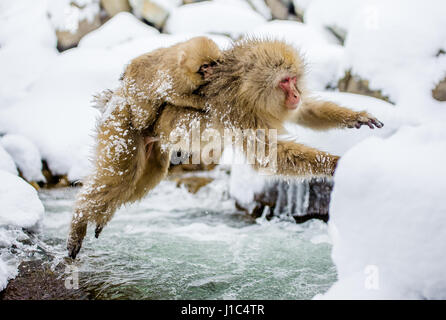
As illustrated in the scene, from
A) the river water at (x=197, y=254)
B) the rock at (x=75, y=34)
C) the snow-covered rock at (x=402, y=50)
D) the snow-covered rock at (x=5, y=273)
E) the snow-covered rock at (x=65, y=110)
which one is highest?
the rock at (x=75, y=34)

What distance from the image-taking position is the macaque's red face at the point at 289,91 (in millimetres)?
2332

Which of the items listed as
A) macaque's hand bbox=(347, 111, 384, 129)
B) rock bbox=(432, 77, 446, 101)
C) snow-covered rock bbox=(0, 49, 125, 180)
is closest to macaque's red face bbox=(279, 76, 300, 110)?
macaque's hand bbox=(347, 111, 384, 129)

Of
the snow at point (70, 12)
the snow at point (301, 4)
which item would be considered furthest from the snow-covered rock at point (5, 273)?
the snow at point (301, 4)

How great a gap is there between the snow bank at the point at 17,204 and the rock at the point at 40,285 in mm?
401

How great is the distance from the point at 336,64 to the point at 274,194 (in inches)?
80.4

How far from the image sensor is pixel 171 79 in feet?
7.77

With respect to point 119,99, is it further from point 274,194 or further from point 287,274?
point 274,194

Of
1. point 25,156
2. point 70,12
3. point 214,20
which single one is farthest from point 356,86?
point 70,12

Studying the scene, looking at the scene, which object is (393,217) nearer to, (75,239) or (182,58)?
(182,58)

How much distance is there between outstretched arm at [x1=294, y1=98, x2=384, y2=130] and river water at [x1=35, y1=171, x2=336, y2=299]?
0.90 metres

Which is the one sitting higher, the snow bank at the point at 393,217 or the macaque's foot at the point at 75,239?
the snow bank at the point at 393,217

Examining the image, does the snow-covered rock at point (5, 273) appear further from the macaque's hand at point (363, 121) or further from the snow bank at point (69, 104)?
the snow bank at point (69, 104)

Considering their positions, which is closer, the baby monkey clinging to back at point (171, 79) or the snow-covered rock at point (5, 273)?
the snow-covered rock at point (5, 273)

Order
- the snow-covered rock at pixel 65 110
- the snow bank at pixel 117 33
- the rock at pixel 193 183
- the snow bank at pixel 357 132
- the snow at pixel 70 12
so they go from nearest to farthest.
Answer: the snow bank at pixel 357 132
the rock at pixel 193 183
the snow-covered rock at pixel 65 110
the snow bank at pixel 117 33
the snow at pixel 70 12
